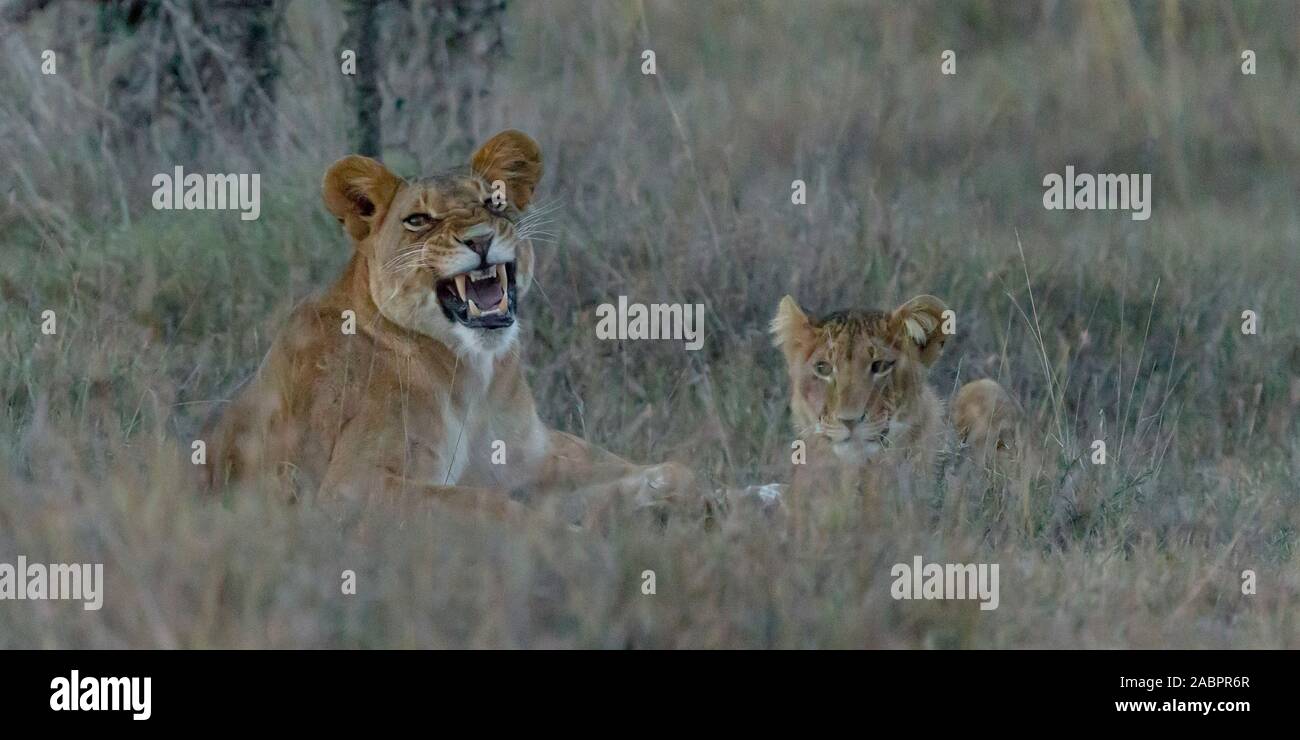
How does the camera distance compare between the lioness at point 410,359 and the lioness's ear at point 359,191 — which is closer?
the lioness at point 410,359

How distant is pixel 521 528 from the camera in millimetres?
5578

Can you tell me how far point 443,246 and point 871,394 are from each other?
1.41m

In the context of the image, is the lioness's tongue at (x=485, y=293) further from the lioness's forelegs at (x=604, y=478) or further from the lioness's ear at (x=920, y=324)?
the lioness's ear at (x=920, y=324)

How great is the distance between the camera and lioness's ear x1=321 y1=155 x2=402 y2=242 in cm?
639

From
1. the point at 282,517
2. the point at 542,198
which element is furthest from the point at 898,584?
the point at 542,198

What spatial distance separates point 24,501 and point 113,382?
62.3 inches

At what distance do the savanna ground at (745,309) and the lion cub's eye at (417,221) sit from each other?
96 cm

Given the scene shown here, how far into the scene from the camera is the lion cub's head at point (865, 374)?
640cm

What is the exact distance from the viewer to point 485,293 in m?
6.38

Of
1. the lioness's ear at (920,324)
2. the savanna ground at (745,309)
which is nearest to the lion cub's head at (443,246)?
the savanna ground at (745,309)

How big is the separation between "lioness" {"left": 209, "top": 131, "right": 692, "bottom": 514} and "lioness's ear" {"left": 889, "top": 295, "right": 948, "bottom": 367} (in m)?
0.84

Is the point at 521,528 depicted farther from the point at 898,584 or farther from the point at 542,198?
the point at 542,198

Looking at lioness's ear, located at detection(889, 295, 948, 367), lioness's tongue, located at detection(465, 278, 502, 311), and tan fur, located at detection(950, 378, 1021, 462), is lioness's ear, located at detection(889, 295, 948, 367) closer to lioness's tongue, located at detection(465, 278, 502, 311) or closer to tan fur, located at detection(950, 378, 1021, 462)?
tan fur, located at detection(950, 378, 1021, 462)
